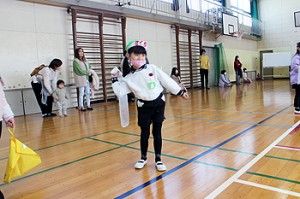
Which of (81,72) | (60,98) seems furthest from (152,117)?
(81,72)

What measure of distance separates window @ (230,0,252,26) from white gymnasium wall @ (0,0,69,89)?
1035cm

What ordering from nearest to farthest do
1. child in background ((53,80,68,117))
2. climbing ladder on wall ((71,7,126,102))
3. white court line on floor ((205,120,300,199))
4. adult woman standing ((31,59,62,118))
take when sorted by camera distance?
white court line on floor ((205,120,300,199)) → adult woman standing ((31,59,62,118)) → child in background ((53,80,68,117)) → climbing ladder on wall ((71,7,126,102))

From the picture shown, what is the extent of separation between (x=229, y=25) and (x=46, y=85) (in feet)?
31.4

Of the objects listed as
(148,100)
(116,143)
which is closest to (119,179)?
(148,100)

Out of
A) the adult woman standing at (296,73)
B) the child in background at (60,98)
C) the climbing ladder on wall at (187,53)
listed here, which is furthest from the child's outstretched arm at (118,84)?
the climbing ladder on wall at (187,53)

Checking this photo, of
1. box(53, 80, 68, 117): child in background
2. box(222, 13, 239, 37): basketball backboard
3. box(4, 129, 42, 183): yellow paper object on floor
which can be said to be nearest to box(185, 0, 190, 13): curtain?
box(222, 13, 239, 37): basketball backboard

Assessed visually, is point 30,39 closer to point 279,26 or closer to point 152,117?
point 152,117

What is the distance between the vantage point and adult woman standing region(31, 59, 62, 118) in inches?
219

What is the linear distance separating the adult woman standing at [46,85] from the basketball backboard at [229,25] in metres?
8.58

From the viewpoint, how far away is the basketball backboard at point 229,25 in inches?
472

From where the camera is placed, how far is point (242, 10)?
15.1 metres

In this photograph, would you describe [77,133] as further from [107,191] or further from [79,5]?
[79,5]

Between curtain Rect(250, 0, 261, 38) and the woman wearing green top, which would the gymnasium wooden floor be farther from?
curtain Rect(250, 0, 261, 38)

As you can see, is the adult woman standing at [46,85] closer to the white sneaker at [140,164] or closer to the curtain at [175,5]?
the white sneaker at [140,164]
